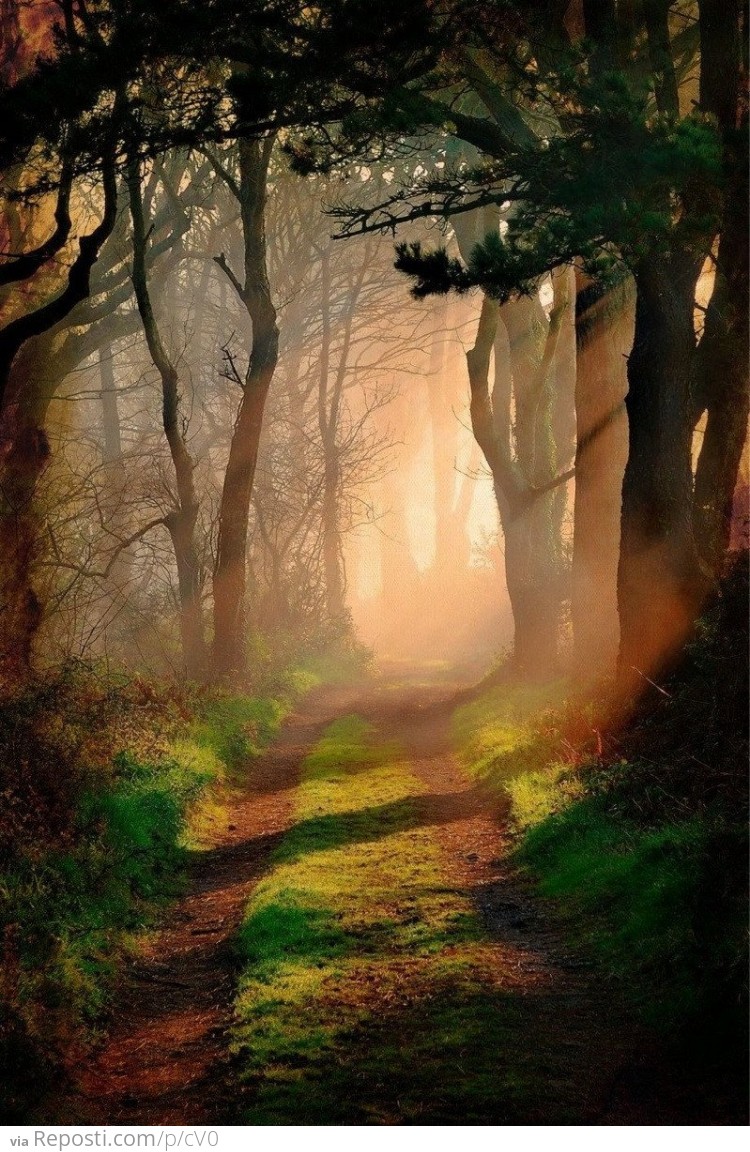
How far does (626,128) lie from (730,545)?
17.8 ft

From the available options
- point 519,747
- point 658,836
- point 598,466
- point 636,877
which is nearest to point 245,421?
point 598,466

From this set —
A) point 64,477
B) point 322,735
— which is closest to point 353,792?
point 322,735

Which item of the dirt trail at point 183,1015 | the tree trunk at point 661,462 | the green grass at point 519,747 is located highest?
the tree trunk at point 661,462

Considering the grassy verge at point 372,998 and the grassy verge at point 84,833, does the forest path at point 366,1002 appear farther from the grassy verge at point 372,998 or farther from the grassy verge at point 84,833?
the grassy verge at point 84,833

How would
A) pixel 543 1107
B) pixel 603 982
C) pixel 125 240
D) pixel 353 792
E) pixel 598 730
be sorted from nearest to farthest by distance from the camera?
pixel 543 1107
pixel 603 982
pixel 598 730
pixel 353 792
pixel 125 240

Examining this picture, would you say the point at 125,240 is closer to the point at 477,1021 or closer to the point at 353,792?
the point at 353,792

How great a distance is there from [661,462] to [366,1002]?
7.55 meters

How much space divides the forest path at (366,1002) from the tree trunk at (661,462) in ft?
10.6

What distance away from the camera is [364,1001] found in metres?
6.32

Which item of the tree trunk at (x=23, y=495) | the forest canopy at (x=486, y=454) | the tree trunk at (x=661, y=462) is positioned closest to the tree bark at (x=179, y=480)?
the forest canopy at (x=486, y=454)

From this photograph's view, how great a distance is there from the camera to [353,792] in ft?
41.1

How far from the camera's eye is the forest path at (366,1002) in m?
5.19

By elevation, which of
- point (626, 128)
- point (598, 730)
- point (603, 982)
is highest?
point (626, 128)

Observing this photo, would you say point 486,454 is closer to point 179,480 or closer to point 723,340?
point 179,480
